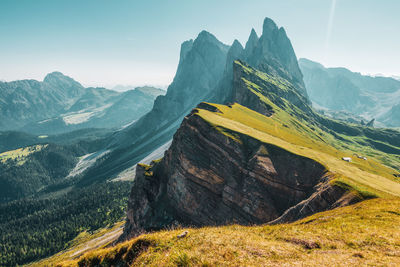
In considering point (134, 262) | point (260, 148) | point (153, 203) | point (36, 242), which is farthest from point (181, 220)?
point (36, 242)

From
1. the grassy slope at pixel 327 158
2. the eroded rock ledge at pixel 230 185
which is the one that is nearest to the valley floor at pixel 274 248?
the eroded rock ledge at pixel 230 185

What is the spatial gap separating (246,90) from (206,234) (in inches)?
7221

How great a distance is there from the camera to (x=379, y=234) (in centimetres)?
1852

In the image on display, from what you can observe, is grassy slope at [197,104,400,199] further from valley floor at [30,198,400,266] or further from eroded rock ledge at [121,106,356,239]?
valley floor at [30,198,400,266]

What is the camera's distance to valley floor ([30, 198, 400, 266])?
563 inches

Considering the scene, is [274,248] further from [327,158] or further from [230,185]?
[327,158]

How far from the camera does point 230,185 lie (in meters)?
60.6

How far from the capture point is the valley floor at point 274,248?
14.3 metres

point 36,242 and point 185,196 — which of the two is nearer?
point 185,196

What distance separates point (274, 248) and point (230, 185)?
4484cm

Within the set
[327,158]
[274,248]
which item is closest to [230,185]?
[327,158]

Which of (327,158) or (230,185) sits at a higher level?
(327,158)

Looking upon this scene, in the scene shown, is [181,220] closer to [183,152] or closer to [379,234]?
[183,152]

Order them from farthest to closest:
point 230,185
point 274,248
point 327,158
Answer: point 327,158, point 230,185, point 274,248
